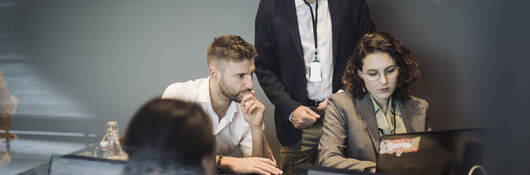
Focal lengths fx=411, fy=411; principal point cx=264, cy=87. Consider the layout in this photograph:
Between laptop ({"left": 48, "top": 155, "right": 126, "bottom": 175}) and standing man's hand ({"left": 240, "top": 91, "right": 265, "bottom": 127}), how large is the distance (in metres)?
0.63

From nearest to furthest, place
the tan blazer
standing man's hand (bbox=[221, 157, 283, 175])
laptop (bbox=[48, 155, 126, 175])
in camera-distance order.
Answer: laptop (bbox=[48, 155, 126, 175])
standing man's hand (bbox=[221, 157, 283, 175])
the tan blazer

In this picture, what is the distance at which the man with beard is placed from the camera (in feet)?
5.22


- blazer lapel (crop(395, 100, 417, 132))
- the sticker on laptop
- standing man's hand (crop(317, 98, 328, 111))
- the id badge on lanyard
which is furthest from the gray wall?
the sticker on laptop

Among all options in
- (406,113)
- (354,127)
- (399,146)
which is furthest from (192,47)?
(399,146)

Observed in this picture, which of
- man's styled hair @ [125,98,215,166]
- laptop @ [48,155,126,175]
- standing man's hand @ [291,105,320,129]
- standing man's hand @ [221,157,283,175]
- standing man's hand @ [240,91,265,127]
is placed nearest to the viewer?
man's styled hair @ [125,98,215,166]

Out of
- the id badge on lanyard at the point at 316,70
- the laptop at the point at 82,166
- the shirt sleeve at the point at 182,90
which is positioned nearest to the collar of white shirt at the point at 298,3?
the id badge on lanyard at the point at 316,70

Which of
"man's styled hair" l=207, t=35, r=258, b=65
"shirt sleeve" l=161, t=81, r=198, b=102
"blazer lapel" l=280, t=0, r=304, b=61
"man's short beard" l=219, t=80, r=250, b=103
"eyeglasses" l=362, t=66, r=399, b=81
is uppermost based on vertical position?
"blazer lapel" l=280, t=0, r=304, b=61

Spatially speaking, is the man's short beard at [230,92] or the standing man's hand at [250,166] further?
the man's short beard at [230,92]

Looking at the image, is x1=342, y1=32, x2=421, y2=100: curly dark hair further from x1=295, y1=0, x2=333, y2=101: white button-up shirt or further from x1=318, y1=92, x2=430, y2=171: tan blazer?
x1=295, y1=0, x2=333, y2=101: white button-up shirt

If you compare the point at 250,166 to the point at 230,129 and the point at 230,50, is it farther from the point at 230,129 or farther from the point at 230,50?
the point at 230,50

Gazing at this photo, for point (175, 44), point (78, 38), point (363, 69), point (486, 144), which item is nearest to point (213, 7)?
point (175, 44)

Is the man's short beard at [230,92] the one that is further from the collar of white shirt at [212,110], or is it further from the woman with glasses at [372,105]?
the woman with glasses at [372,105]

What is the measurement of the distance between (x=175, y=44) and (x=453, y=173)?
117 centimetres

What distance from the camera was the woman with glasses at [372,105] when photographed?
4.90ft
